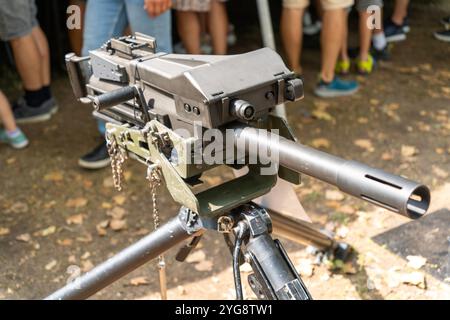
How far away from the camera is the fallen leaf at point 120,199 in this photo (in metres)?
3.02

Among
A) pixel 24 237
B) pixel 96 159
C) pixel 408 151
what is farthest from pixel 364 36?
pixel 24 237

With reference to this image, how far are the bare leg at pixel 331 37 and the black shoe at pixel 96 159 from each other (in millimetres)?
1663

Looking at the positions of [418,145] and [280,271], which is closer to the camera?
[280,271]

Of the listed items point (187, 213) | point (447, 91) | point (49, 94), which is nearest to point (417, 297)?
point (187, 213)

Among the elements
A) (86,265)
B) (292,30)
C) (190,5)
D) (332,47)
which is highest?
(190,5)

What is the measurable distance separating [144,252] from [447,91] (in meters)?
3.05

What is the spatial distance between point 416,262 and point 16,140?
2.38 metres

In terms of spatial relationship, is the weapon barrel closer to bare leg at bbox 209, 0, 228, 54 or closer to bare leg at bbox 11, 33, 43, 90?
bare leg at bbox 11, 33, 43, 90

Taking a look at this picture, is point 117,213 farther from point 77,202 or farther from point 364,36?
point 364,36

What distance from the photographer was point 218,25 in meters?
4.06

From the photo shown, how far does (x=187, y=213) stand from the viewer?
1.59 metres

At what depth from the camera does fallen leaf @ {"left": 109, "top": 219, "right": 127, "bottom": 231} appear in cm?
284

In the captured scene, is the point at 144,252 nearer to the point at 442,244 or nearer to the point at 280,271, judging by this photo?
the point at 280,271

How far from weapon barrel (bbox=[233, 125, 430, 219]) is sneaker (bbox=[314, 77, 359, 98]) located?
3.01 metres
